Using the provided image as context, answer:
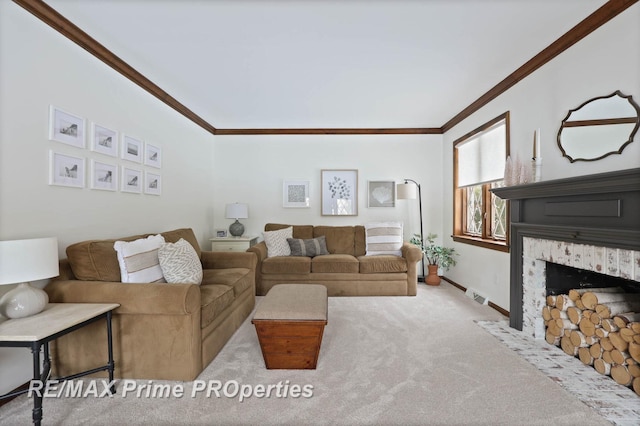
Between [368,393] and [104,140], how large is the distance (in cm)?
308

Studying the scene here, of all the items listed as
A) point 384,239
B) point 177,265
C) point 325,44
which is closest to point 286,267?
point 384,239

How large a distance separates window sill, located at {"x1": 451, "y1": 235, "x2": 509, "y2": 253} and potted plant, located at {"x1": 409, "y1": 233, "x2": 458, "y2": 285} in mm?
268

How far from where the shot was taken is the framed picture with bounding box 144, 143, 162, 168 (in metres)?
3.56

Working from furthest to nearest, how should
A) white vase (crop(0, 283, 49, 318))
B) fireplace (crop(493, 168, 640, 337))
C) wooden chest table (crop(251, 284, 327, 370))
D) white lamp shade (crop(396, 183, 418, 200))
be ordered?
white lamp shade (crop(396, 183, 418, 200)) < wooden chest table (crop(251, 284, 327, 370)) < fireplace (crop(493, 168, 640, 337)) < white vase (crop(0, 283, 49, 318))

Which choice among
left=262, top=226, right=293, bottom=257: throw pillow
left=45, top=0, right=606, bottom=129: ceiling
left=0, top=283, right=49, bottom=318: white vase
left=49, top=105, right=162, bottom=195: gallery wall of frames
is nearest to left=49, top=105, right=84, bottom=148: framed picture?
left=49, top=105, right=162, bottom=195: gallery wall of frames

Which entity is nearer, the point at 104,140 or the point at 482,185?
the point at 104,140

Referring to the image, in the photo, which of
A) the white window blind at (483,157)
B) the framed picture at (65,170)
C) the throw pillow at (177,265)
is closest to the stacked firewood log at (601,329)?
the white window blind at (483,157)

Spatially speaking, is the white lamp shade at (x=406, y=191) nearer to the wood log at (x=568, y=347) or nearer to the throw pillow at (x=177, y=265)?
the wood log at (x=568, y=347)

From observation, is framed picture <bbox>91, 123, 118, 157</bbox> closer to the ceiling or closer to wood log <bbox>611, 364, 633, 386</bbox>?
the ceiling

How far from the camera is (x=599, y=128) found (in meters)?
2.33

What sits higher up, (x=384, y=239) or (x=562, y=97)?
(x=562, y=97)

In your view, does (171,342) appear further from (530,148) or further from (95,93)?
(530,148)

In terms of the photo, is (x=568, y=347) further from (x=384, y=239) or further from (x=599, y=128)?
(x=384, y=239)

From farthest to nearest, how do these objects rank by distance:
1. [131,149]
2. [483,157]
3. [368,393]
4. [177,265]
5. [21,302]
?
[483,157] → [131,149] → [177,265] → [368,393] → [21,302]
